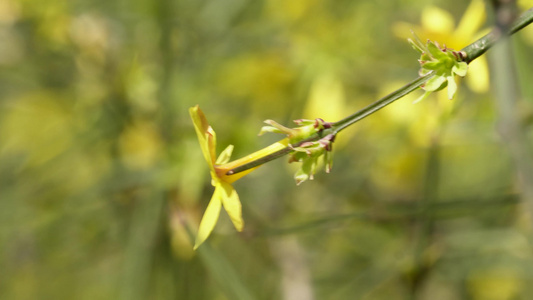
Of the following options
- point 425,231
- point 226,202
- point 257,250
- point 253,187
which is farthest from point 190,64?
point 226,202

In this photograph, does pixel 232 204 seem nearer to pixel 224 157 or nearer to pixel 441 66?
pixel 224 157

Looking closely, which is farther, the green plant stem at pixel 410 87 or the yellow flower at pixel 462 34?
the yellow flower at pixel 462 34

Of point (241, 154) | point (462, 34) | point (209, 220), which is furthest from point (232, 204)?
point (241, 154)

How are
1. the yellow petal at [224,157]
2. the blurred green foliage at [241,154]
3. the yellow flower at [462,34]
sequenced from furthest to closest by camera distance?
the blurred green foliage at [241,154], the yellow flower at [462,34], the yellow petal at [224,157]

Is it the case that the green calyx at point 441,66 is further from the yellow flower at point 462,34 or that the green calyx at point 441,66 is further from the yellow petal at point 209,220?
the yellow flower at point 462,34

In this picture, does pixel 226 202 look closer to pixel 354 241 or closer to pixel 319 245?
pixel 319 245

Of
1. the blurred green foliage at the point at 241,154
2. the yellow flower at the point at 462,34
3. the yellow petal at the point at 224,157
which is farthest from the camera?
the blurred green foliage at the point at 241,154

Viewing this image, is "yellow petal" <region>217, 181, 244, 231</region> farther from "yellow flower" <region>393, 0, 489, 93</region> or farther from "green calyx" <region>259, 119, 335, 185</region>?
"yellow flower" <region>393, 0, 489, 93</region>

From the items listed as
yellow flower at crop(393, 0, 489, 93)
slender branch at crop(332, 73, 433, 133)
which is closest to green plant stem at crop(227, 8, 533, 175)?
slender branch at crop(332, 73, 433, 133)

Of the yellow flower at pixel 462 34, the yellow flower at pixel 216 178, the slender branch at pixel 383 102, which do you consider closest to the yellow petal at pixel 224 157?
the yellow flower at pixel 216 178
